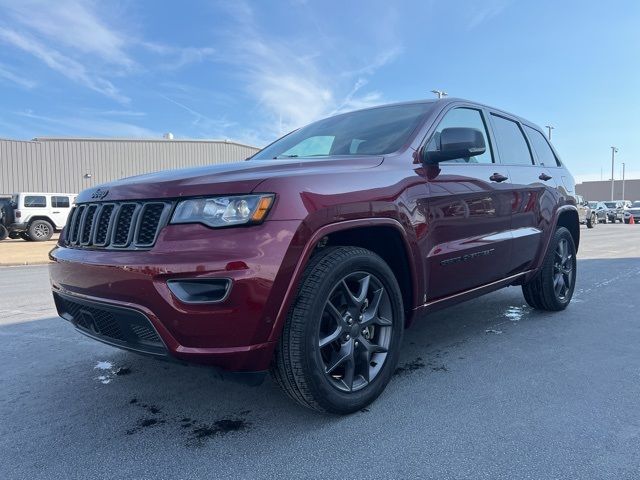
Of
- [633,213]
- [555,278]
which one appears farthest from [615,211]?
[555,278]

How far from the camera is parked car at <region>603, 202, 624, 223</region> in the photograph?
36.5 metres

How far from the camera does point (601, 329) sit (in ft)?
14.1

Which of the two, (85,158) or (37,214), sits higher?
(85,158)

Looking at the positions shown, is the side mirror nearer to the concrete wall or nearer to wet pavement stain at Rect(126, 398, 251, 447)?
wet pavement stain at Rect(126, 398, 251, 447)

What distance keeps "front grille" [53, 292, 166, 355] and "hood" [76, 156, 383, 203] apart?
0.56 meters

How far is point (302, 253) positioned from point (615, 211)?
1615 inches

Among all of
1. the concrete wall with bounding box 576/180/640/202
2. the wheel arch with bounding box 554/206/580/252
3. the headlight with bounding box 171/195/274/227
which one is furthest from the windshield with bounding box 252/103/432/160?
the concrete wall with bounding box 576/180/640/202

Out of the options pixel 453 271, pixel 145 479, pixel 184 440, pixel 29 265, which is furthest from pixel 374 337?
pixel 29 265

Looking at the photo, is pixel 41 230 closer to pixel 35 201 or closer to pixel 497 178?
pixel 35 201

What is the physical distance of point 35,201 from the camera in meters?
19.5

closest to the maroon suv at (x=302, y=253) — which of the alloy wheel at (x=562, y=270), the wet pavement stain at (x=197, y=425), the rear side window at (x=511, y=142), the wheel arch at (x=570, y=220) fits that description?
the wet pavement stain at (x=197, y=425)

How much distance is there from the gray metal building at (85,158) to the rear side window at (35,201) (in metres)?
10.9

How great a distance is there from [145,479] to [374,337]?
1369mm

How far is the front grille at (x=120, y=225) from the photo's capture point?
2.29 meters
